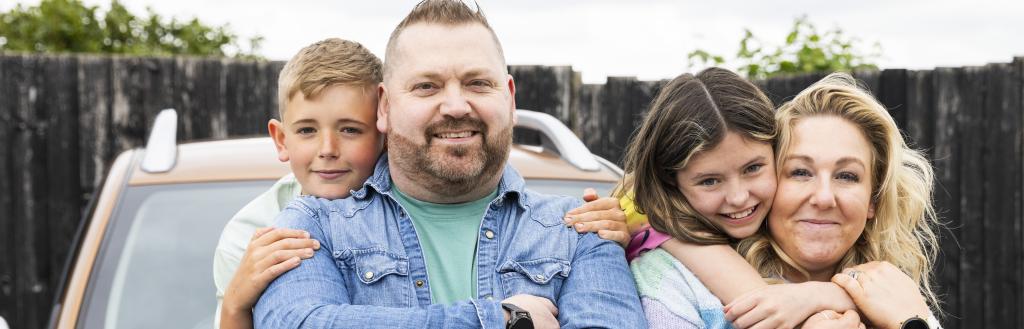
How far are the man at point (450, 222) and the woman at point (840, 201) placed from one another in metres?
0.43

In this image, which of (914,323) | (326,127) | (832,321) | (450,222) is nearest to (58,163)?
(326,127)

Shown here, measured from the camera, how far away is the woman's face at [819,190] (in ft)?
8.73

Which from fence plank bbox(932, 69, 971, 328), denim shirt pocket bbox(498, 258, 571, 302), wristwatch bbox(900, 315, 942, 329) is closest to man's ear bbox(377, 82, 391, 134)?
denim shirt pocket bbox(498, 258, 571, 302)

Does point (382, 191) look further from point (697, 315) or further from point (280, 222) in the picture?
point (697, 315)

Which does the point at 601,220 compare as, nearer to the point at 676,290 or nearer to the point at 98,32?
the point at 676,290

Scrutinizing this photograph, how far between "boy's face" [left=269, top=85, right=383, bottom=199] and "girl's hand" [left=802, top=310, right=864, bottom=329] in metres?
1.17

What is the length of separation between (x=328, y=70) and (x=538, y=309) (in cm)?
94

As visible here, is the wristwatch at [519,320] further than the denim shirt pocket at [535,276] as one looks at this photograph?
No

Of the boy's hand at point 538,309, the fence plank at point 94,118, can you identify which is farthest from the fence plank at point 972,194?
the fence plank at point 94,118

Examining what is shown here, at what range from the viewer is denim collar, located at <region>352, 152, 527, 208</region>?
2666 millimetres

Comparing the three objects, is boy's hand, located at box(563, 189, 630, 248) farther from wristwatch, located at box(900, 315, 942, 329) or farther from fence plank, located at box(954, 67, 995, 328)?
fence plank, located at box(954, 67, 995, 328)

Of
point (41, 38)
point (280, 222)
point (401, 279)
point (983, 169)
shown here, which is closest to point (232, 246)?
point (280, 222)

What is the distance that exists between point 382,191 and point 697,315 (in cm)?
78

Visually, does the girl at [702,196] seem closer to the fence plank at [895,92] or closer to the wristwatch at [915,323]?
the wristwatch at [915,323]
